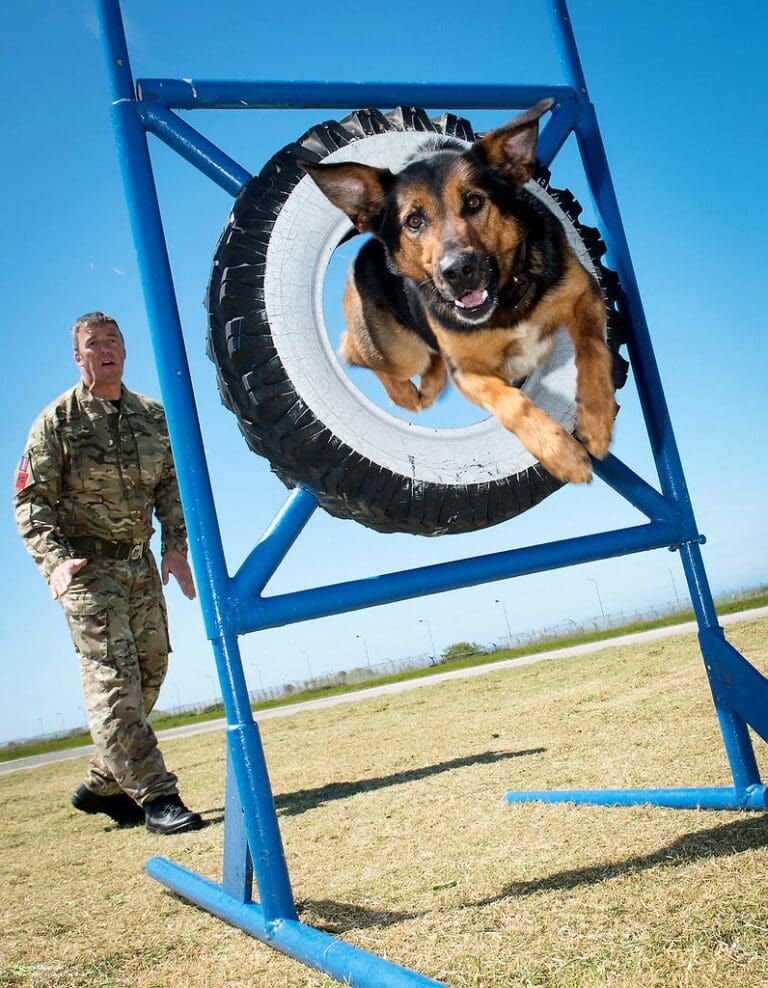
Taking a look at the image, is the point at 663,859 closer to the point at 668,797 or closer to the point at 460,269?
the point at 668,797

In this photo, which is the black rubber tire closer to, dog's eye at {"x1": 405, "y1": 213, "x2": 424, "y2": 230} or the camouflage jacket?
dog's eye at {"x1": 405, "y1": 213, "x2": 424, "y2": 230}

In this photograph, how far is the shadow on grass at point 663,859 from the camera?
1.99m

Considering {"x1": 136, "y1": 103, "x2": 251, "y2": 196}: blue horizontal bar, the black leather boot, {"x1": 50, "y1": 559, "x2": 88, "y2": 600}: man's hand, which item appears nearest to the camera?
{"x1": 136, "y1": 103, "x2": 251, "y2": 196}: blue horizontal bar

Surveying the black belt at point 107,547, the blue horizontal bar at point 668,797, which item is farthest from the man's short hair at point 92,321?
the blue horizontal bar at point 668,797

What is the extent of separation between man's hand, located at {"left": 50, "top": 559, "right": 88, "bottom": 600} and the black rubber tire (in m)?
1.73

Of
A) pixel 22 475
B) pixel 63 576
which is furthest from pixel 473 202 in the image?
pixel 22 475

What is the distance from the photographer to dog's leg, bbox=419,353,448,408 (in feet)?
7.59

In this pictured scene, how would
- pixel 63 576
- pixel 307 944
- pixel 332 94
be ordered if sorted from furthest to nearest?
pixel 63 576, pixel 332 94, pixel 307 944

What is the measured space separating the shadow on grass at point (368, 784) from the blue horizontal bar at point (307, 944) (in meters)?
1.48

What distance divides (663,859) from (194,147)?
223 cm

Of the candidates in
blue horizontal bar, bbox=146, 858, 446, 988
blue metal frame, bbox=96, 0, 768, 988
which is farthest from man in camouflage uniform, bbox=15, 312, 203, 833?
blue horizontal bar, bbox=146, 858, 446, 988

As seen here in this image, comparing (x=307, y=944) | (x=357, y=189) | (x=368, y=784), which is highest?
(x=357, y=189)

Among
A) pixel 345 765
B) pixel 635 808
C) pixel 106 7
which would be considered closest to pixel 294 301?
pixel 106 7

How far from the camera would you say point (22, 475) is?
13.1 feet
